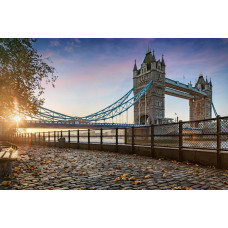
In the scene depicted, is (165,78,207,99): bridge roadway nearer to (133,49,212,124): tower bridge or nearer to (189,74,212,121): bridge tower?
(133,49,212,124): tower bridge

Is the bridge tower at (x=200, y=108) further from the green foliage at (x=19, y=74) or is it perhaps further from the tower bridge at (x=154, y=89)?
the green foliage at (x=19, y=74)

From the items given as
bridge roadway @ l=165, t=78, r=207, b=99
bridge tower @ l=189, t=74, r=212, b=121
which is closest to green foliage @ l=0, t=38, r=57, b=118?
bridge roadway @ l=165, t=78, r=207, b=99

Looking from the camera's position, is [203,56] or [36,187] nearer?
[36,187]

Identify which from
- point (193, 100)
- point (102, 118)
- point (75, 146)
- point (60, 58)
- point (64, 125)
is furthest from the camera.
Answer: point (193, 100)

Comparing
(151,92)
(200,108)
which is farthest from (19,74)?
(200,108)

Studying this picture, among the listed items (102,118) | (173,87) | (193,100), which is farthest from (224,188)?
(193,100)

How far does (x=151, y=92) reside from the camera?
49.4m

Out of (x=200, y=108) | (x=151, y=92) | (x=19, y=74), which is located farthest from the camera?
(x=200, y=108)

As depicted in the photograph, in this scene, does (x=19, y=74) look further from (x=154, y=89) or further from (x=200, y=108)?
(x=200, y=108)

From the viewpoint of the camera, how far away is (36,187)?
279cm

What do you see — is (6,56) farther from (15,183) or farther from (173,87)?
(173,87)

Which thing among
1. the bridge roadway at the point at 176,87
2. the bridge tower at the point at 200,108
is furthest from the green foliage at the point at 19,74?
the bridge tower at the point at 200,108

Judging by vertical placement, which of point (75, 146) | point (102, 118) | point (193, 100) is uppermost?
point (193, 100)

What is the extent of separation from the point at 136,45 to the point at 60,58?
2.97 meters
